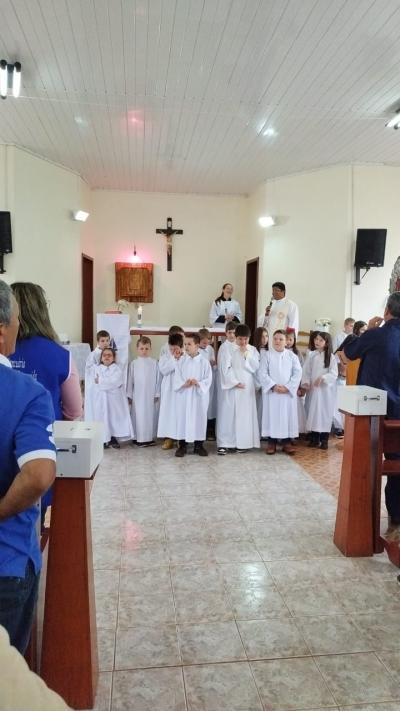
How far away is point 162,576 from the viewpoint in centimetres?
301

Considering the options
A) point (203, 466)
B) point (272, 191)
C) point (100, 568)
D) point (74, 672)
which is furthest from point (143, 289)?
point (74, 672)

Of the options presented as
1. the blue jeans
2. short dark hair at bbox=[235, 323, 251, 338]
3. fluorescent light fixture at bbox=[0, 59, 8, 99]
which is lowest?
the blue jeans


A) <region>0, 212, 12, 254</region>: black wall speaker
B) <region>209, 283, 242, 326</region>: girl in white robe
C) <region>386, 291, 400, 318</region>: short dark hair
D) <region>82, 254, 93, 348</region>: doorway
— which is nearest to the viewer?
<region>386, 291, 400, 318</region>: short dark hair

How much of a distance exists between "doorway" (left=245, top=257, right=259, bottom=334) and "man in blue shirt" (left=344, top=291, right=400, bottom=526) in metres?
6.73

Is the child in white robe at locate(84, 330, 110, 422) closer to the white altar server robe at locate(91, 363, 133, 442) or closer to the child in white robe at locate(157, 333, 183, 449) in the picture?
the white altar server robe at locate(91, 363, 133, 442)

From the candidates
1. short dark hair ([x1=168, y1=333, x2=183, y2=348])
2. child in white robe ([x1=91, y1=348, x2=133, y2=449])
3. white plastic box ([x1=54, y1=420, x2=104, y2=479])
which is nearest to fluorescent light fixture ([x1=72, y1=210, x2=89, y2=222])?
child in white robe ([x1=91, y1=348, x2=133, y2=449])

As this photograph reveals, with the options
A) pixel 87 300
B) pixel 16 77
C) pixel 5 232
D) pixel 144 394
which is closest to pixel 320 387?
pixel 144 394

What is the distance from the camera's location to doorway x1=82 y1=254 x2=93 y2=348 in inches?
408

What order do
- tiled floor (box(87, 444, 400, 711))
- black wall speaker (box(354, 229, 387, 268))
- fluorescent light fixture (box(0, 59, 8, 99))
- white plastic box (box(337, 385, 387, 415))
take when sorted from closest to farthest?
tiled floor (box(87, 444, 400, 711)) < white plastic box (box(337, 385, 387, 415)) < fluorescent light fixture (box(0, 59, 8, 99)) < black wall speaker (box(354, 229, 387, 268))

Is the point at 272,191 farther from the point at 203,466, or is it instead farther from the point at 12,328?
the point at 12,328

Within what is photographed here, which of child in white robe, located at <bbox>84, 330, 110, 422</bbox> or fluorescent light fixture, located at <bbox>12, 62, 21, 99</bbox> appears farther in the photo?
child in white robe, located at <bbox>84, 330, 110, 422</bbox>

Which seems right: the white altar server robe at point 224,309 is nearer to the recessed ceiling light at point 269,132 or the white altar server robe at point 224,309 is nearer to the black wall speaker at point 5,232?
the recessed ceiling light at point 269,132

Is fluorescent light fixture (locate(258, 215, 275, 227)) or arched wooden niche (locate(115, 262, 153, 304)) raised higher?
fluorescent light fixture (locate(258, 215, 275, 227))

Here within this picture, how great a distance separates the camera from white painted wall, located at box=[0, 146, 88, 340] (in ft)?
25.7
